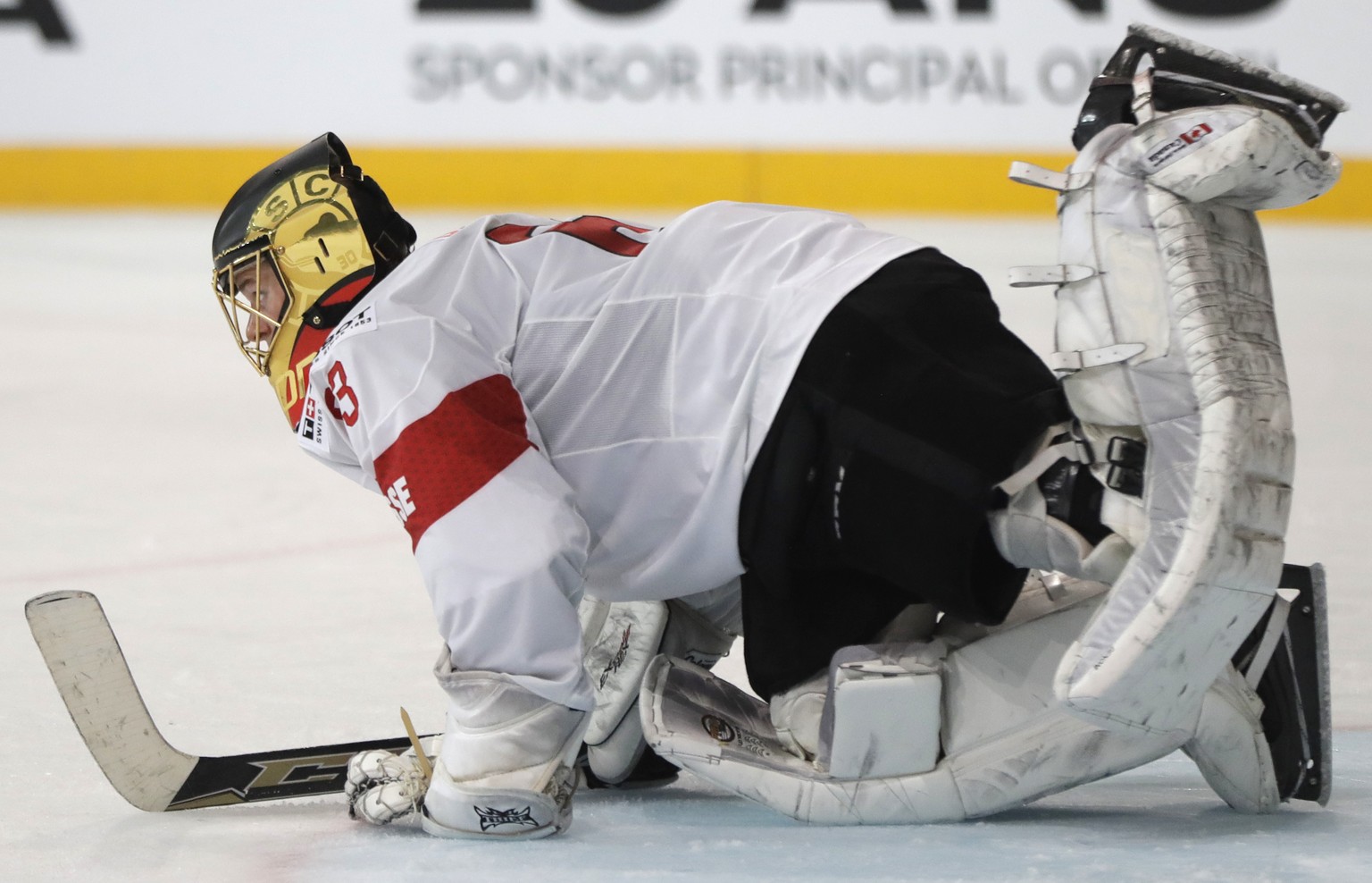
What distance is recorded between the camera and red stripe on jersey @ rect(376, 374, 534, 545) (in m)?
1.54

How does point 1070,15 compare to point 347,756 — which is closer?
point 347,756

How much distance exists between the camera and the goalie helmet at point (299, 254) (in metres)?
1.80

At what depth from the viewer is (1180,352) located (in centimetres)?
141

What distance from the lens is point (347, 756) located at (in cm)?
176

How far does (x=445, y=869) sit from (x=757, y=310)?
60 centimetres

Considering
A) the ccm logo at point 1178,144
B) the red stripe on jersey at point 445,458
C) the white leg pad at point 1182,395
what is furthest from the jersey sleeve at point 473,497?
the ccm logo at point 1178,144

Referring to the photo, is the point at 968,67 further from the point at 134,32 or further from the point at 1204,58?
the point at 1204,58

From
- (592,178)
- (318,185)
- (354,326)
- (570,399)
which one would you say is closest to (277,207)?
(318,185)

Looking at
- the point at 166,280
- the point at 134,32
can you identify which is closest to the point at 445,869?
the point at 166,280

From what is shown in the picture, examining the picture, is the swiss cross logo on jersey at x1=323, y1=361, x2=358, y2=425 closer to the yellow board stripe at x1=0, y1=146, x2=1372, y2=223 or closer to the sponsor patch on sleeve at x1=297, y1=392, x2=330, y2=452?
the sponsor patch on sleeve at x1=297, y1=392, x2=330, y2=452

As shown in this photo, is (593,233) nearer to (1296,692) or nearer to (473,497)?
(473,497)

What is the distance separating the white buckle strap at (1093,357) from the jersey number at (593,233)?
1.58ft

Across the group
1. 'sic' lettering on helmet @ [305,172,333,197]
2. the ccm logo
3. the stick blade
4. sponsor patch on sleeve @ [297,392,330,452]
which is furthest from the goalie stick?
the ccm logo

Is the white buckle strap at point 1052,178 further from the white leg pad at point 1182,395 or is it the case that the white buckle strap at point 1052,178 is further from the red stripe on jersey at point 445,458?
the red stripe on jersey at point 445,458
